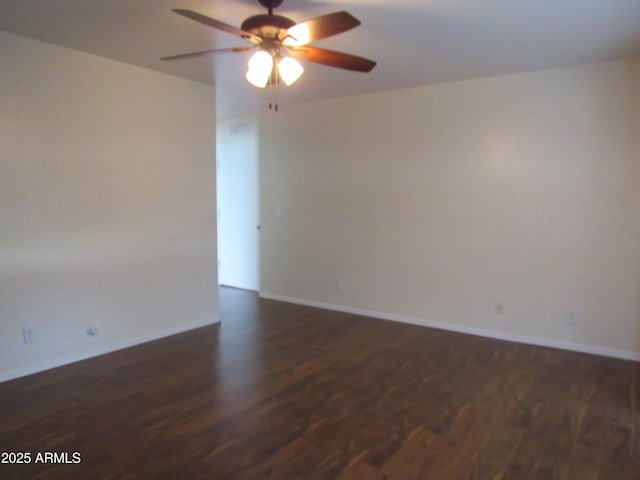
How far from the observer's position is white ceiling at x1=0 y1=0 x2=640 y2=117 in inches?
96.2

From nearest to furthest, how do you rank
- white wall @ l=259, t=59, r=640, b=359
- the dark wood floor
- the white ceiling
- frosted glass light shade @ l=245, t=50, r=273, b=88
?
the dark wood floor, frosted glass light shade @ l=245, t=50, r=273, b=88, the white ceiling, white wall @ l=259, t=59, r=640, b=359

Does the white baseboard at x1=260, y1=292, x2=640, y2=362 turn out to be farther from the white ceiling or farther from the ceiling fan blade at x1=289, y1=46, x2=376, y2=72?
the ceiling fan blade at x1=289, y1=46, x2=376, y2=72

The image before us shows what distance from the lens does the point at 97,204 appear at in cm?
351

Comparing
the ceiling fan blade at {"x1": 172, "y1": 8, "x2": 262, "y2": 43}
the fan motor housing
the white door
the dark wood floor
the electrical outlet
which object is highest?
the fan motor housing

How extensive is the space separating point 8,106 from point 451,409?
3.72m

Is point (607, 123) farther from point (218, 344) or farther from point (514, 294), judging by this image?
point (218, 344)

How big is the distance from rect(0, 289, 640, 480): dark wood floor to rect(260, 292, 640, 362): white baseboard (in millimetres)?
114

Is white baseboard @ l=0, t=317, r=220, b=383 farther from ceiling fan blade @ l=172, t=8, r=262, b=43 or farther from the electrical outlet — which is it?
ceiling fan blade @ l=172, t=8, r=262, b=43

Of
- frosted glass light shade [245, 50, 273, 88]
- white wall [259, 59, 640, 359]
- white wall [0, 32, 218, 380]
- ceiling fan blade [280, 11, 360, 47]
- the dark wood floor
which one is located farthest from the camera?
white wall [259, 59, 640, 359]

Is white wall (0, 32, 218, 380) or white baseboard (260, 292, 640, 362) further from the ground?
white wall (0, 32, 218, 380)

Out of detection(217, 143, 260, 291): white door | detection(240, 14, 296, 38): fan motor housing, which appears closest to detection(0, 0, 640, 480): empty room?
detection(240, 14, 296, 38): fan motor housing

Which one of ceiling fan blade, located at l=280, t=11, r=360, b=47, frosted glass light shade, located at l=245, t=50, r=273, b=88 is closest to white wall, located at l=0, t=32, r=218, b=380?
frosted glass light shade, located at l=245, t=50, r=273, b=88

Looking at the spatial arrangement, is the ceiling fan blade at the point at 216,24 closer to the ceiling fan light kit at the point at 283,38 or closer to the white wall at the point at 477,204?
the ceiling fan light kit at the point at 283,38

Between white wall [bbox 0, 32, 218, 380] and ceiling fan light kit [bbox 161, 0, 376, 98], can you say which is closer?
ceiling fan light kit [bbox 161, 0, 376, 98]
